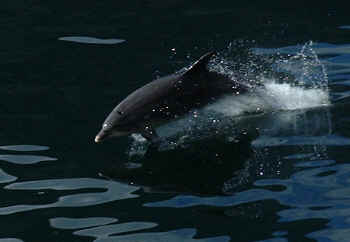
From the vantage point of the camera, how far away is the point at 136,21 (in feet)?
51.6

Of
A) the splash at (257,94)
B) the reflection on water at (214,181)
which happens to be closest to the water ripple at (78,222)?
the reflection on water at (214,181)

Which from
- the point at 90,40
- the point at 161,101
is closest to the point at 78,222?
the point at 161,101

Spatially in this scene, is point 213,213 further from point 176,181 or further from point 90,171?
point 90,171

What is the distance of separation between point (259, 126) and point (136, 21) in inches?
209

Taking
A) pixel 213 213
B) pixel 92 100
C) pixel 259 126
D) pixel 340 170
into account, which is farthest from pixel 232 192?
pixel 92 100

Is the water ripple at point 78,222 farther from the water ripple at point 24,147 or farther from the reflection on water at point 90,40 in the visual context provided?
the reflection on water at point 90,40

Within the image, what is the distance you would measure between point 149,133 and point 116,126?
46 centimetres

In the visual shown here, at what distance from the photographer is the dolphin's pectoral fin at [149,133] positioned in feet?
34.9

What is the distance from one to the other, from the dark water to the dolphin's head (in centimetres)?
24

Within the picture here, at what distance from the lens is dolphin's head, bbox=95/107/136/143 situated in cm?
1035

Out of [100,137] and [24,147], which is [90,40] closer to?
[24,147]

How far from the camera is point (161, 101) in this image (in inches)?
421

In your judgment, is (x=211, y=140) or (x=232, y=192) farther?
(x=211, y=140)

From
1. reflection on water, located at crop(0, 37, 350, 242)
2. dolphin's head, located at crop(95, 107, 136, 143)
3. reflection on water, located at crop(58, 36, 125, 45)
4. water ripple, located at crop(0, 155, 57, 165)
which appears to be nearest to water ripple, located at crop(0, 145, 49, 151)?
reflection on water, located at crop(0, 37, 350, 242)
